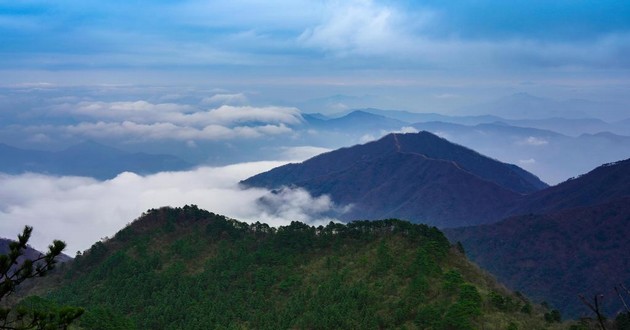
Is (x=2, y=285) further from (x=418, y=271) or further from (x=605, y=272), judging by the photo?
(x=605, y=272)

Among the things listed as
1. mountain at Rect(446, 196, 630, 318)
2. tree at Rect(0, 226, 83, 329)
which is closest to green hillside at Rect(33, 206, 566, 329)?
tree at Rect(0, 226, 83, 329)

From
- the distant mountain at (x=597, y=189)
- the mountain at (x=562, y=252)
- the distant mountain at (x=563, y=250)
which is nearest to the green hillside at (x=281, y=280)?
the distant mountain at (x=563, y=250)

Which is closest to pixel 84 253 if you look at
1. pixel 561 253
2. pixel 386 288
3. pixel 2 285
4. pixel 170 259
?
pixel 170 259

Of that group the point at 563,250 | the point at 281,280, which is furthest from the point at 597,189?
the point at 281,280

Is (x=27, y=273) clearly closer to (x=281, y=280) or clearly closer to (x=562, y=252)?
(x=281, y=280)

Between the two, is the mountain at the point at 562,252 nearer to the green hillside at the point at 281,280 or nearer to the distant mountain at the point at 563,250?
the distant mountain at the point at 563,250

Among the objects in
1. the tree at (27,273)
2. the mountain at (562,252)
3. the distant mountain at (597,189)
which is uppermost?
the distant mountain at (597,189)
